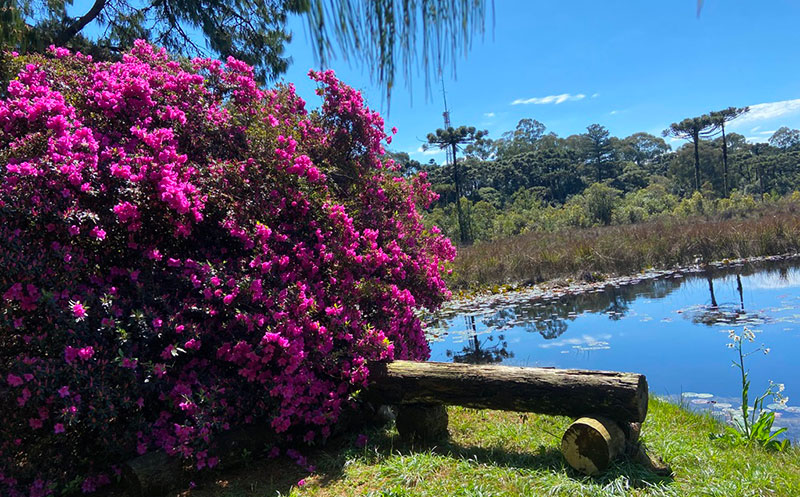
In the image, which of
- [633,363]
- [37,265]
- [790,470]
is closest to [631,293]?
[633,363]

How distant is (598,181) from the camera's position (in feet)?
193

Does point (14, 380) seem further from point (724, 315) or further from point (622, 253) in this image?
point (622, 253)

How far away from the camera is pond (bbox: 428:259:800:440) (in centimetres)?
575

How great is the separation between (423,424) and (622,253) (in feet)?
40.3

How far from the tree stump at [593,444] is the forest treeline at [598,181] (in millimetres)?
13018

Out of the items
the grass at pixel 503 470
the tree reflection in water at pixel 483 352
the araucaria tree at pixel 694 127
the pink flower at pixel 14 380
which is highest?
the araucaria tree at pixel 694 127

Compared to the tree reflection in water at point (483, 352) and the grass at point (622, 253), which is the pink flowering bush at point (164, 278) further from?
the grass at point (622, 253)

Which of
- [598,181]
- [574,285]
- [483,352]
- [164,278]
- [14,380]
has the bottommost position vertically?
[483,352]

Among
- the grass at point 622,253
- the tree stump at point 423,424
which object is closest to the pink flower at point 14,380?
the tree stump at point 423,424

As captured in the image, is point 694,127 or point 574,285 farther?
point 694,127

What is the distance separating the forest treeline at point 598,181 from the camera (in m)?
28.3

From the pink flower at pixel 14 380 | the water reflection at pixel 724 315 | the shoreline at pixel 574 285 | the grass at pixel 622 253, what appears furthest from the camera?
the grass at pixel 622 253

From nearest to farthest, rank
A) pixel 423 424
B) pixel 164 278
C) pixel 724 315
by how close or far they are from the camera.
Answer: pixel 164 278 → pixel 423 424 → pixel 724 315

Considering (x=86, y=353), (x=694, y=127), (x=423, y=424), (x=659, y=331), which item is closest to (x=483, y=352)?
(x=659, y=331)
